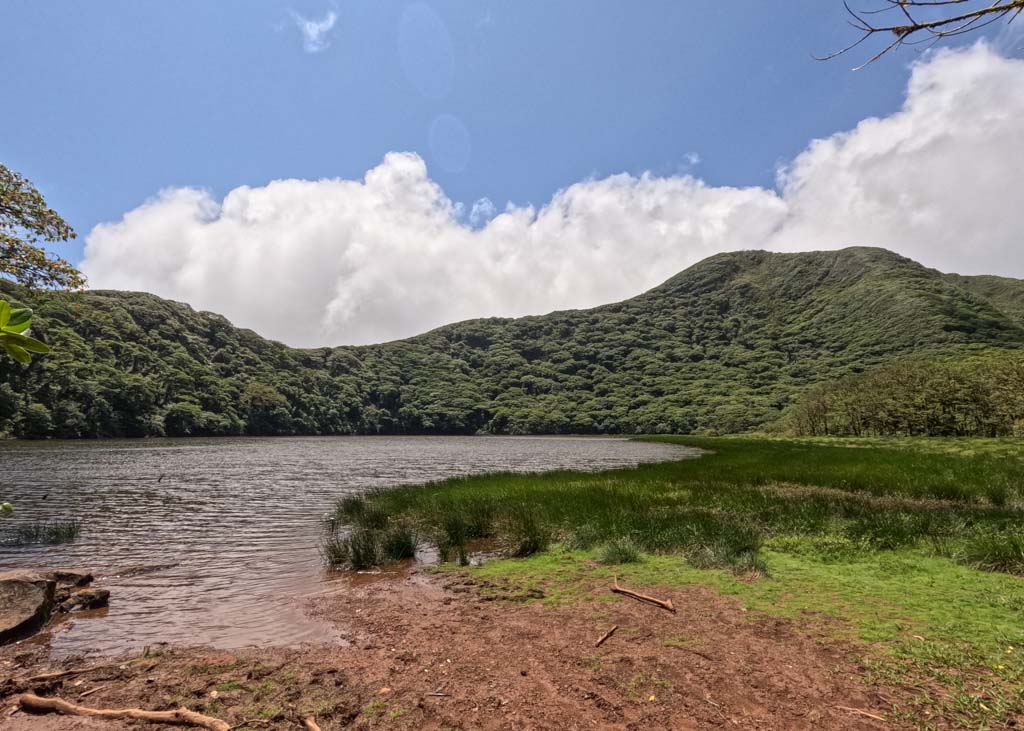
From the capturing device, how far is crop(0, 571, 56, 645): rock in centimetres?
862

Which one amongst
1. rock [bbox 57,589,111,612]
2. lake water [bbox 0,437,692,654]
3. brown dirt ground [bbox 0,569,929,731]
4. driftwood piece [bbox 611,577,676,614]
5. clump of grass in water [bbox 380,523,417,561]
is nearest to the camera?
brown dirt ground [bbox 0,569,929,731]

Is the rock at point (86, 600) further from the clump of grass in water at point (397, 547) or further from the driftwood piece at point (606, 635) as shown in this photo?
the driftwood piece at point (606, 635)

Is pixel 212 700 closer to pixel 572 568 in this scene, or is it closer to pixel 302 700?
pixel 302 700

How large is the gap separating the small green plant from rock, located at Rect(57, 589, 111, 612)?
11.2 metres

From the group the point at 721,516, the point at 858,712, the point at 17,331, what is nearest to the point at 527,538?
the point at 721,516

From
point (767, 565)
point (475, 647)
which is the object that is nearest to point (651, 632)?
point (475, 647)

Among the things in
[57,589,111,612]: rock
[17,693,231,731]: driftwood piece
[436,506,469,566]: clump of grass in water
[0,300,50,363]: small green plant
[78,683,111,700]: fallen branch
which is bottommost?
[436,506,469,566]: clump of grass in water

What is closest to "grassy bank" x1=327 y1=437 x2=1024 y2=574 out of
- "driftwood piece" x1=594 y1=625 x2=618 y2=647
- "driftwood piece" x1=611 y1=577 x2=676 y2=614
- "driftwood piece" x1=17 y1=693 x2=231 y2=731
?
"driftwood piece" x1=611 y1=577 x2=676 y2=614

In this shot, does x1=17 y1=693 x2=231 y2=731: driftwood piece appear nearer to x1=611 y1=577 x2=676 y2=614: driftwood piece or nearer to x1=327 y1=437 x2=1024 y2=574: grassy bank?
x1=611 y1=577 x2=676 y2=614: driftwood piece

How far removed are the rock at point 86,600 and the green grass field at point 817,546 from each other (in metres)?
5.04

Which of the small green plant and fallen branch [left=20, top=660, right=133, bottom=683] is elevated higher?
the small green plant

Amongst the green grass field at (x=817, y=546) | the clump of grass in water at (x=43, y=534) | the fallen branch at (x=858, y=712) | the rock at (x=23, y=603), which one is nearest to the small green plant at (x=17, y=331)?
the fallen branch at (x=858, y=712)

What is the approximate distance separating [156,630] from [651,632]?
28.9 feet

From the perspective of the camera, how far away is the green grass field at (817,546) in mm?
6711
